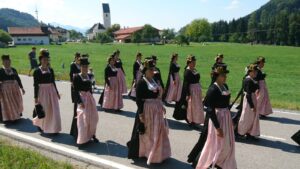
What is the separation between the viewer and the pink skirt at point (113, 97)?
13516 millimetres

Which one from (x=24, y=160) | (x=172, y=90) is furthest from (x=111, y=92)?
(x=24, y=160)

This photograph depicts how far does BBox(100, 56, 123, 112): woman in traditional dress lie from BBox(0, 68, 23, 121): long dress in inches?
122

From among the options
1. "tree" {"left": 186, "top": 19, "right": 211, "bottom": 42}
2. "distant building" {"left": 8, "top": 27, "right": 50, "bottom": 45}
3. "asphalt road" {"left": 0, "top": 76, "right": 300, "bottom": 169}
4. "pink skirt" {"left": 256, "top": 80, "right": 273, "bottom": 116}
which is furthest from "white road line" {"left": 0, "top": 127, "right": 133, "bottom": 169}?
"tree" {"left": 186, "top": 19, "right": 211, "bottom": 42}

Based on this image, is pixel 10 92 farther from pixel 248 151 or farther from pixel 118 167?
pixel 248 151

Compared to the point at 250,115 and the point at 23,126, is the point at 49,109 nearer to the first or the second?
the point at 23,126

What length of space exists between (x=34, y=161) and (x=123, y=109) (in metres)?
6.40

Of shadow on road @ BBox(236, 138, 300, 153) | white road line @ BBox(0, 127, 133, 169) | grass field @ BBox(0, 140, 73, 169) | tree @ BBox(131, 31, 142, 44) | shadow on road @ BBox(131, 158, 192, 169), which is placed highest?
tree @ BBox(131, 31, 142, 44)

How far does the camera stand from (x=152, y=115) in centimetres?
773

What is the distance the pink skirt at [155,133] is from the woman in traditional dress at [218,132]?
34.5 inches

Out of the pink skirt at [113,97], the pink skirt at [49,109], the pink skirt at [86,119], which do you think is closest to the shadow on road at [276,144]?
the pink skirt at [86,119]

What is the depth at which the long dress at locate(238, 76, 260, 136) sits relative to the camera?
9.53 meters

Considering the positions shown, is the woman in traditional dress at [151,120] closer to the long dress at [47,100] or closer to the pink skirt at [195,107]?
the pink skirt at [195,107]

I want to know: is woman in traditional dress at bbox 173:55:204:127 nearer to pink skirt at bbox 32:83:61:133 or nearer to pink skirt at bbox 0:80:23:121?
pink skirt at bbox 32:83:61:133

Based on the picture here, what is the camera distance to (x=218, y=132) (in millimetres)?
6785
